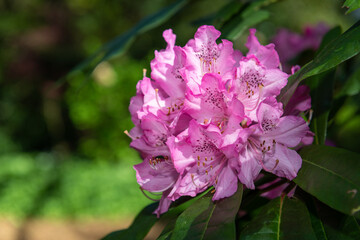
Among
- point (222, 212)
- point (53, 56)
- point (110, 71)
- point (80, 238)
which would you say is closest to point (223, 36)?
point (222, 212)

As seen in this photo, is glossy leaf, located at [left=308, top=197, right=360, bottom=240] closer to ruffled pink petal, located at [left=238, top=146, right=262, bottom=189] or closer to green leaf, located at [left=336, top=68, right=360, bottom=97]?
→ ruffled pink petal, located at [left=238, top=146, right=262, bottom=189]

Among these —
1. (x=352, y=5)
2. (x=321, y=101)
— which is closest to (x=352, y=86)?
(x=321, y=101)

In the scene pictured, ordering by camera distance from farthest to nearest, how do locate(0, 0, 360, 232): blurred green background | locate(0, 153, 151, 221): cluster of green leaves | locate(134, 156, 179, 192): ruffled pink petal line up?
locate(0, 0, 360, 232): blurred green background, locate(0, 153, 151, 221): cluster of green leaves, locate(134, 156, 179, 192): ruffled pink petal

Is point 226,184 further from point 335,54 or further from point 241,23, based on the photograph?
point 241,23

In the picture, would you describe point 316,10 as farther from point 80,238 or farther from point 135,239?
point 135,239

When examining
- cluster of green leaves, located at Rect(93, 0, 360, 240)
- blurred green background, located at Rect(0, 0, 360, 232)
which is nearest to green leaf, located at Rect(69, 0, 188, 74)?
cluster of green leaves, located at Rect(93, 0, 360, 240)

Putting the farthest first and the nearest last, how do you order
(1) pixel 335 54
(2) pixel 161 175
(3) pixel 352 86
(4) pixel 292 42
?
(4) pixel 292 42 → (3) pixel 352 86 → (2) pixel 161 175 → (1) pixel 335 54
